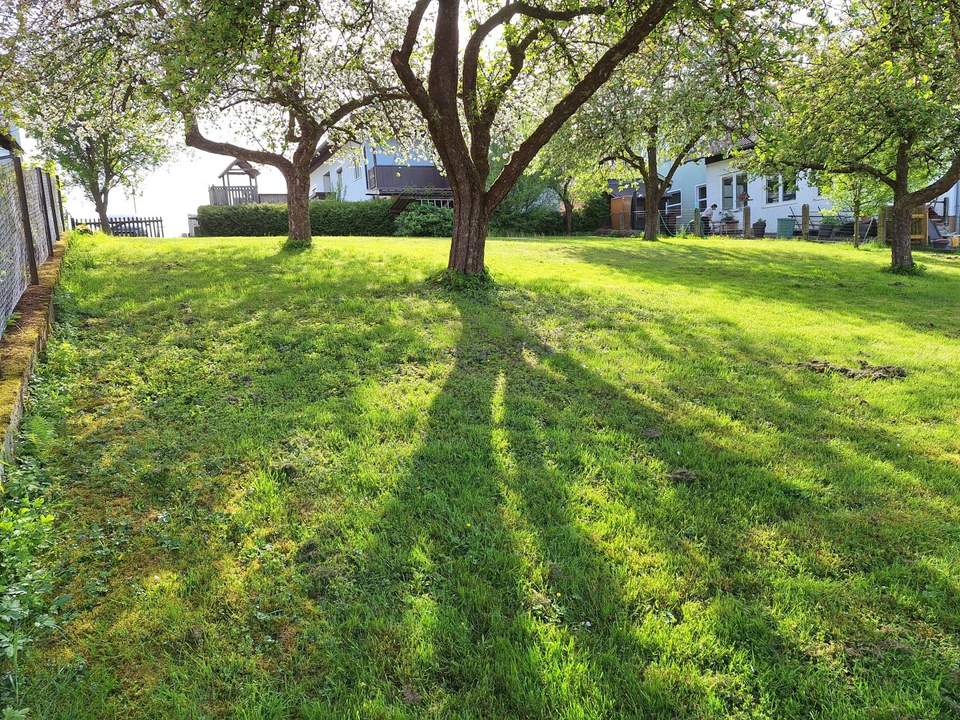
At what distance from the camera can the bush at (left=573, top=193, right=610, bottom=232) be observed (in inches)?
1289

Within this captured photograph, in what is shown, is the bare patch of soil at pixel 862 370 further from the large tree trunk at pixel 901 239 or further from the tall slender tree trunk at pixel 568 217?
the tall slender tree trunk at pixel 568 217

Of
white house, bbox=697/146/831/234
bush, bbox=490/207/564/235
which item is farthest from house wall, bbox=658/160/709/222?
bush, bbox=490/207/564/235

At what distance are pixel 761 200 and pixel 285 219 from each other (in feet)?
A: 77.8

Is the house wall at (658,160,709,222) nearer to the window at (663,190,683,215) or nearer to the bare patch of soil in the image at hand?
the window at (663,190,683,215)

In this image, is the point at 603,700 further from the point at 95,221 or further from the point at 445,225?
the point at 95,221

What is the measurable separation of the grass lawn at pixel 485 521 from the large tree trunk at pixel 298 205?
703 cm

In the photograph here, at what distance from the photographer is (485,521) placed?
139 inches

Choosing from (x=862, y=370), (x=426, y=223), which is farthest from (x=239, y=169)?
(x=862, y=370)

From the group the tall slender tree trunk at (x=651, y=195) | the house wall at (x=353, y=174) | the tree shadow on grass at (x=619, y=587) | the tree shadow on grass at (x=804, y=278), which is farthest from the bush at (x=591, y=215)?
the tree shadow on grass at (x=619, y=587)

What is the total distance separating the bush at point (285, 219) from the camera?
2555 centimetres

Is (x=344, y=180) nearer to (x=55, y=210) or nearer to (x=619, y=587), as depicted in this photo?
(x=55, y=210)

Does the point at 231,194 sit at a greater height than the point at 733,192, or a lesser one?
greater

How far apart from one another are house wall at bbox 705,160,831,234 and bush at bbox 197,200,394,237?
1614cm

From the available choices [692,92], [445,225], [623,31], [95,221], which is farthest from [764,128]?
[95,221]
